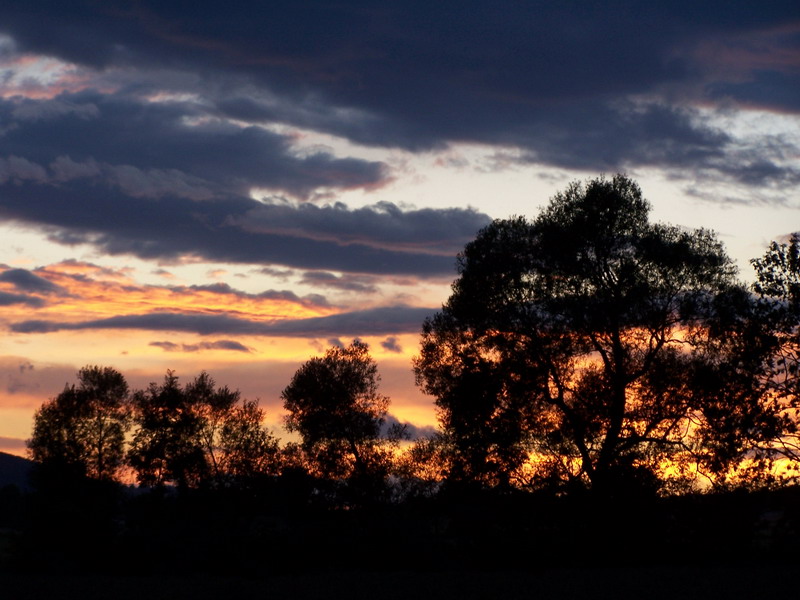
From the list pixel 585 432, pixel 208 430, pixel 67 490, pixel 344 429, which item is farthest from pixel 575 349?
pixel 208 430

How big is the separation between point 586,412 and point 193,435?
39.7 metres

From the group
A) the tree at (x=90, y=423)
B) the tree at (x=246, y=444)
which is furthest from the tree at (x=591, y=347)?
the tree at (x=90, y=423)

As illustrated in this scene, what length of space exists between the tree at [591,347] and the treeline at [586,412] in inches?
2.8

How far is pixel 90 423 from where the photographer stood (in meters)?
80.5

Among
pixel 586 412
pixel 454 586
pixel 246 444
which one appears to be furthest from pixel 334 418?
pixel 454 586

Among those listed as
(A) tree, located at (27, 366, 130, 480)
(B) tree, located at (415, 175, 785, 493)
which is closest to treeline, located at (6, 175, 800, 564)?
(B) tree, located at (415, 175, 785, 493)

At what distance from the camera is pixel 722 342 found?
120 feet

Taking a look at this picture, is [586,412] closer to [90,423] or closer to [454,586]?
[454,586]

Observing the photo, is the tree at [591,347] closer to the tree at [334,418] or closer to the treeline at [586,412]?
the treeline at [586,412]

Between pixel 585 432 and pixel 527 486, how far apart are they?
3.44m

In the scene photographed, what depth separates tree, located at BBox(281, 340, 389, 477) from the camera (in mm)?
59344

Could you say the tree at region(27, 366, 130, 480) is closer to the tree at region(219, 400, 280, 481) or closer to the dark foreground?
the tree at region(219, 400, 280, 481)

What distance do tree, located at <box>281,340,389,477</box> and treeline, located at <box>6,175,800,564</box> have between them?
847 centimetres

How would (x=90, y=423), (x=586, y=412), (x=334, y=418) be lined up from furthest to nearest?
(x=90, y=423) < (x=334, y=418) < (x=586, y=412)
